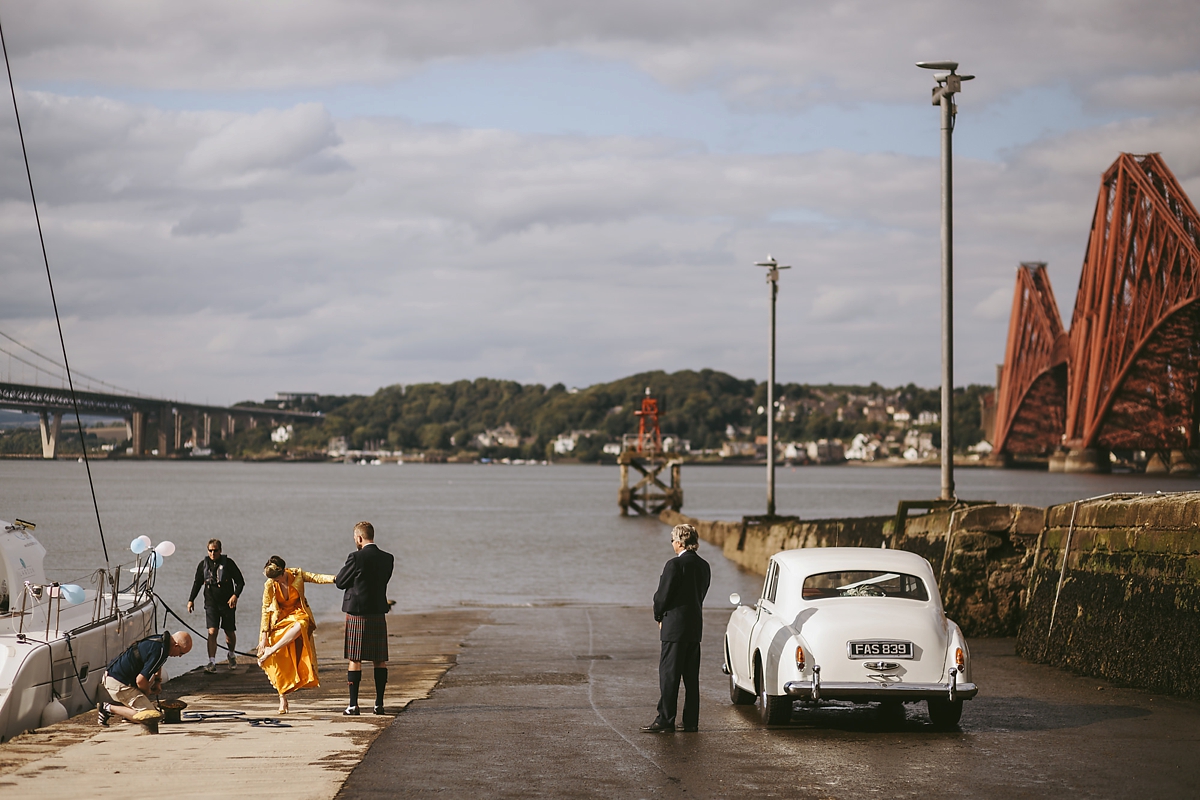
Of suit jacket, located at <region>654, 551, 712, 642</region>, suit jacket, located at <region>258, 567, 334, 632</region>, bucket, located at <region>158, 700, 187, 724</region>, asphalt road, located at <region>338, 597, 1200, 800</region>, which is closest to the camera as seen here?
asphalt road, located at <region>338, 597, 1200, 800</region>

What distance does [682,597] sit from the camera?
1060cm

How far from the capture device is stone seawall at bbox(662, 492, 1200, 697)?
39.7 ft

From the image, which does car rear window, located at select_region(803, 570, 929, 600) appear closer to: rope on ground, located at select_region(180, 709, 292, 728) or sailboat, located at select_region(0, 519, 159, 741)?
rope on ground, located at select_region(180, 709, 292, 728)

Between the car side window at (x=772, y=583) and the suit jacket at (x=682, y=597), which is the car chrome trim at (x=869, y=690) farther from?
the car side window at (x=772, y=583)

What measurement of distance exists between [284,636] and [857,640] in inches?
199

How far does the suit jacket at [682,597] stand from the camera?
10.6 meters

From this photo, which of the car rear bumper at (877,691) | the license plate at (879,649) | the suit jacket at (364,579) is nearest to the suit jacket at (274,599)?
the suit jacket at (364,579)

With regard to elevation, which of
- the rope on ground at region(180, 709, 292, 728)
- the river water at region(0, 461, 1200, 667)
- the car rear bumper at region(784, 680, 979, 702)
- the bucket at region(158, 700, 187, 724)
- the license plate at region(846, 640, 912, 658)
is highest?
the license plate at region(846, 640, 912, 658)

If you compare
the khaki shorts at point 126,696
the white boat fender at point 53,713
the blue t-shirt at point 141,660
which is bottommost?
the white boat fender at point 53,713

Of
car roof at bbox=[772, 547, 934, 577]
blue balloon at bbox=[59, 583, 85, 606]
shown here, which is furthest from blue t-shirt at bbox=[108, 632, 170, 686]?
car roof at bbox=[772, 547, 934, 577]

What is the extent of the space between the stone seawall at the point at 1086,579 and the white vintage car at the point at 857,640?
265cm

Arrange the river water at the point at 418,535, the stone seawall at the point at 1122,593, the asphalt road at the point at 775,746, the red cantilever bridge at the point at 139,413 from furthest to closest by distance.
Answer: the river water at the point at 418,535 < the red cantilever bridge at the point at 139,413 < the stone seawall at the point at 1122,593 < the asphalt road at the point at 775,746

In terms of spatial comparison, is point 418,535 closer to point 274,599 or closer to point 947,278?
point 947,278

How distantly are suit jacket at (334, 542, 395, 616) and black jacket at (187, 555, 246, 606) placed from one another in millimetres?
6296
